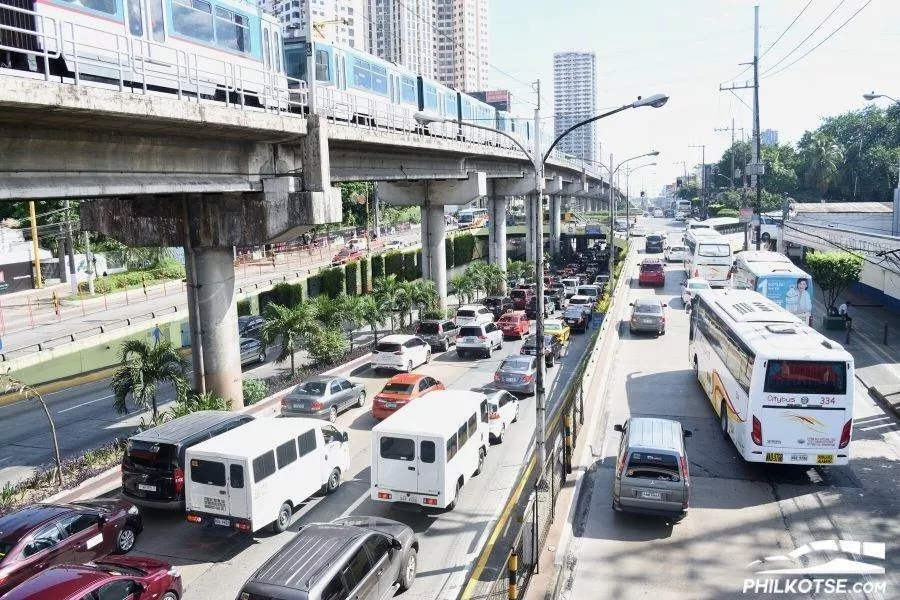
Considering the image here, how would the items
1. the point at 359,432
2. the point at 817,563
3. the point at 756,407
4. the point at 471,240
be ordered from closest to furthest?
1. the point at 817,563
2. the point at 756,407
3. the point at 359,432
4. the point at 471,240

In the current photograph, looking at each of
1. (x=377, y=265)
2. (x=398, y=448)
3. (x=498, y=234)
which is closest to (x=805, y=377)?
(x=398, y=448)

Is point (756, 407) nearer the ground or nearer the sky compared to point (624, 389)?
nearer the sky

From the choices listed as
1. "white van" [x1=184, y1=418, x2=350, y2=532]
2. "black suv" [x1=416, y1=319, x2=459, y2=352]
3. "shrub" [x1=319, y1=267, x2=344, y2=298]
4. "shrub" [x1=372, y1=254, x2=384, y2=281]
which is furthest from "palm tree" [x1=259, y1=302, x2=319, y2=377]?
"shrub" [x1=372, y1=254, x2=384, y2=281]

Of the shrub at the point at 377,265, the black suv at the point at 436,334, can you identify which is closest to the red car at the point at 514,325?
the black suv at the point at 436,334

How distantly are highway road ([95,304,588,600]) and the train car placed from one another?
8378 mm

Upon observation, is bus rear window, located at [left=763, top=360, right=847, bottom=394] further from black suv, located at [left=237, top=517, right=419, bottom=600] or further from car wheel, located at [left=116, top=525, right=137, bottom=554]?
car wheel, located at [left=116, top=525, right=137, bottom=554]

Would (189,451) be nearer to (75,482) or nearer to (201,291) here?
(75,482)

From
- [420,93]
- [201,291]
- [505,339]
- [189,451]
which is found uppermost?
[420,93]

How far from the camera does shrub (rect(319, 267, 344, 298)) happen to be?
46.3 m

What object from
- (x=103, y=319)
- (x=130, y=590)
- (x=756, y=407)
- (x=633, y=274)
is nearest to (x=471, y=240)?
(x=633, y=274)

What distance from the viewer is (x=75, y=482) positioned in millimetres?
15156

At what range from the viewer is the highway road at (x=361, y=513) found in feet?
36.7

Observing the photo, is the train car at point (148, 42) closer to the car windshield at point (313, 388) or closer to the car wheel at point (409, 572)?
the car windshield at point (313, 388)

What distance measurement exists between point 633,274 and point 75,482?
47.8 metres
